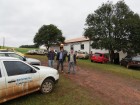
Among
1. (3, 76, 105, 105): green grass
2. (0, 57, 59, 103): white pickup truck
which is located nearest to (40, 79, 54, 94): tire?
(0, 57, 59, 103): white pickup truck

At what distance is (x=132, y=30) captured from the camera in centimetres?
2844

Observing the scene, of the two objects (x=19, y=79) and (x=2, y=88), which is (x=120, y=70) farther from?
(x=2, y=88)

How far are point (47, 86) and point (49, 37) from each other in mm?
45403

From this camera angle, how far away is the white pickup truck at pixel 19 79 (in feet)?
21.2

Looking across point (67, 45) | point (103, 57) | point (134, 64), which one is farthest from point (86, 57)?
point (67, 45)

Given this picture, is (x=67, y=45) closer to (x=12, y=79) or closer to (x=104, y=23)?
(x=104, y=23)

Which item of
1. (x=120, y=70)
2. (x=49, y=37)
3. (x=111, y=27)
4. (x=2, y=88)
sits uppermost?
(x=49, y=37)

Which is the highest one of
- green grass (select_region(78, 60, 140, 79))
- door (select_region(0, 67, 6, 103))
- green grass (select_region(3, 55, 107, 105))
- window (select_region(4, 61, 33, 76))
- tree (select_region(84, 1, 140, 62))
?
tree (select_region(84, 1, 140, 62))

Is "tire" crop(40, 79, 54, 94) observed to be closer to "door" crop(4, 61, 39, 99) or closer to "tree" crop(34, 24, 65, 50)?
"door" crop(4, 61, 39, 99)

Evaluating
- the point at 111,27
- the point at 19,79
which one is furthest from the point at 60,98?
the point at 111,27

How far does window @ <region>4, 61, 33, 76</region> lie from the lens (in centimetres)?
673

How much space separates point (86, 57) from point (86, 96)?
26062 mm

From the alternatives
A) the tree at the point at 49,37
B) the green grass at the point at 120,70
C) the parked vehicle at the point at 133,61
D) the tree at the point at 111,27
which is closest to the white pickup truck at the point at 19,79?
the green grass at the point at 120,70

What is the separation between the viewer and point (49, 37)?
174ft
